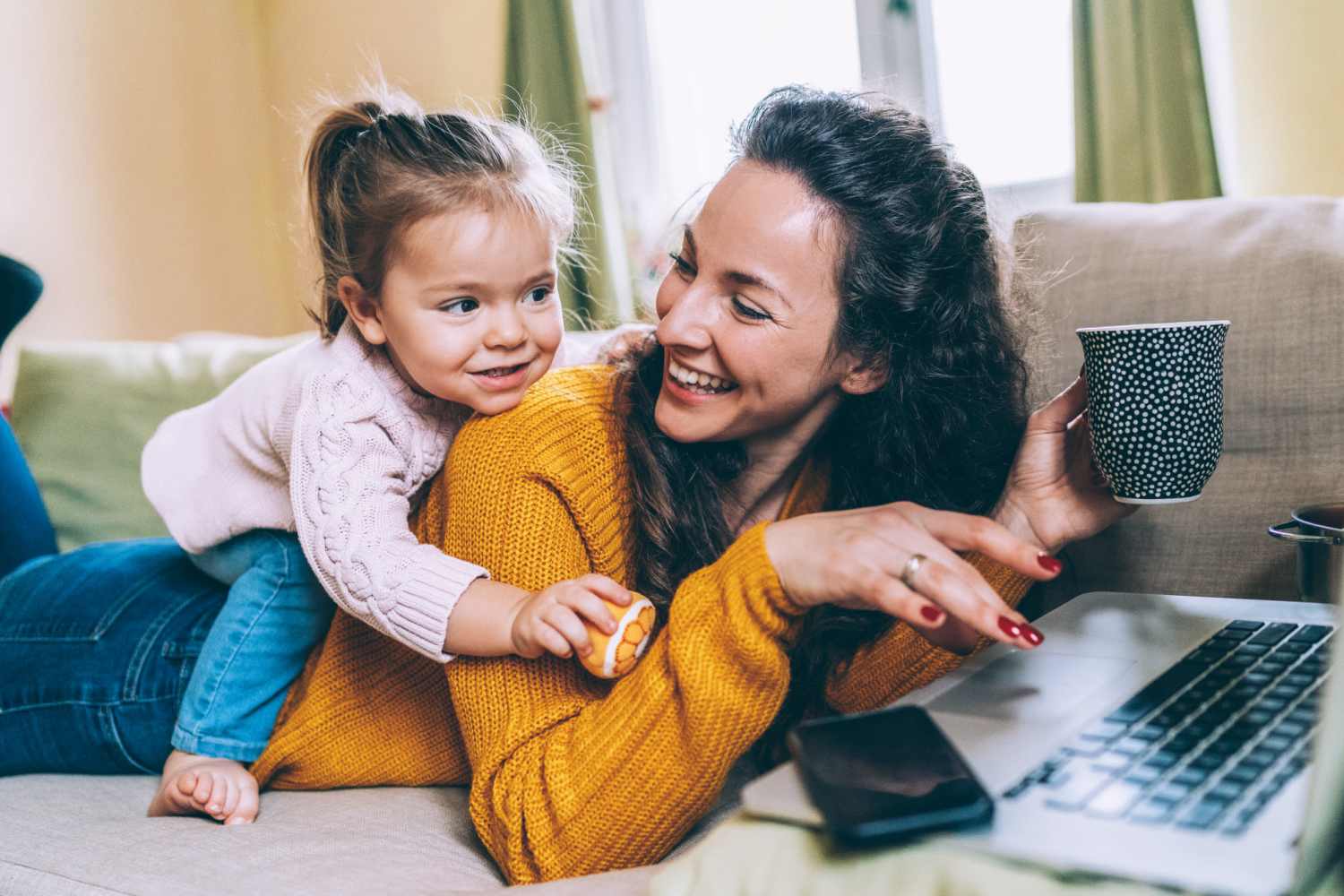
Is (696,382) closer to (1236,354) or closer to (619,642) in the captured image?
(619,642)

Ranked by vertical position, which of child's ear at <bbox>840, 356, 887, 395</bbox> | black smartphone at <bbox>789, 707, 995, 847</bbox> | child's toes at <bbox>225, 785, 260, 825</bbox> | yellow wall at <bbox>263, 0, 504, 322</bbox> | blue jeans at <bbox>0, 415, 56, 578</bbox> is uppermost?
yellow wall at <bbox>263, 0, 504, 322</bbox>

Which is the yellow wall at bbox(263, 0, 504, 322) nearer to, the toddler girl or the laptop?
the toddler girl

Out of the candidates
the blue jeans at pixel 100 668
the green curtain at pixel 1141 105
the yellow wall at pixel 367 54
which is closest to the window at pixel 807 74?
the green curtain at pixel 1141 105

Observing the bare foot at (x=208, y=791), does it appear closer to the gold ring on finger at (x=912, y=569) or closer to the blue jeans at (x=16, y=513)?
the blue jeans at (x=16, y=513)

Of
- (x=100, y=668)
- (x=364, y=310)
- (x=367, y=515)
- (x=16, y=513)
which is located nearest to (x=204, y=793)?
(x=100, y=668)

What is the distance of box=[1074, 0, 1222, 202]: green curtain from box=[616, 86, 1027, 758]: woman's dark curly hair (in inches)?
55.7

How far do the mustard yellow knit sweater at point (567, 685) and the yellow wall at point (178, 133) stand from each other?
2.18 meters

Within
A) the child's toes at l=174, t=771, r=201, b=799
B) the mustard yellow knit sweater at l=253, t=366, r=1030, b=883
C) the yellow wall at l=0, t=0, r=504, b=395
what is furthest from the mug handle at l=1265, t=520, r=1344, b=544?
the yellow wall at l=0, t=0, r=504, b=395

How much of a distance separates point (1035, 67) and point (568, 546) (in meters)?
2.25

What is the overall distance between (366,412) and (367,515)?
139 millimetres

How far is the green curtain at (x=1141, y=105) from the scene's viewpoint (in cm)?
242

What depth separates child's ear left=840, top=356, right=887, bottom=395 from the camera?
1.26 metres

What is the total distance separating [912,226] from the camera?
3.96 feet

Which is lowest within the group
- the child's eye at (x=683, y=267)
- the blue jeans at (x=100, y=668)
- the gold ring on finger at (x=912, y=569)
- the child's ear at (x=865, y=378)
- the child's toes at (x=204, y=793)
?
the child's toes at (x=204, y=793)
